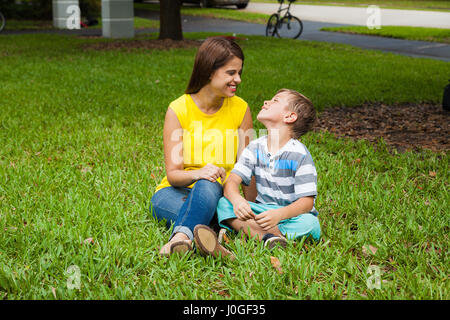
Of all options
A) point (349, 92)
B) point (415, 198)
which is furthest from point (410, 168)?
point (349, 92)

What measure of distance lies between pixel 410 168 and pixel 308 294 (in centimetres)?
256

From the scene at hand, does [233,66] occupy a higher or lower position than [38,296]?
higher

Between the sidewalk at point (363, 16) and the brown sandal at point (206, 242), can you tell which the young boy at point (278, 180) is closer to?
the brown sandal at point (206, 242)

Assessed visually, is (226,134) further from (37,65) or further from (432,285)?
(37,65)

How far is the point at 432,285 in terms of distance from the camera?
2.51 meters

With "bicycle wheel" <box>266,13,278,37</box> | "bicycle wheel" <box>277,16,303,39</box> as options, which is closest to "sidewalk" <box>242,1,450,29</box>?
"bicycle wheel" <box>277,16,303,39</box>

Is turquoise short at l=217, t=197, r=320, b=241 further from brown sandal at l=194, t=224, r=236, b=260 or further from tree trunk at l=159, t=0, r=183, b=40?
tree trunk at l=159, t=0, r=183, b=40

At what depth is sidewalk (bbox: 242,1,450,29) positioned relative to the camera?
66.0ft

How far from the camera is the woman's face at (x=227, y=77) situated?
3062 millimetres

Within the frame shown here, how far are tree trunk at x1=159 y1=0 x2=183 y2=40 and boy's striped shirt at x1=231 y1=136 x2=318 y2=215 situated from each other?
38.7 feet

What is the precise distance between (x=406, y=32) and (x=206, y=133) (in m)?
15.6

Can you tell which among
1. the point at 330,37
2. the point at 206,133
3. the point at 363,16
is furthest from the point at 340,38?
the point at 206,133

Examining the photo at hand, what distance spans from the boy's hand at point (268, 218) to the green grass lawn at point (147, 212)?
17 cm

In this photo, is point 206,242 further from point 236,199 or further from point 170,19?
point 170,19
